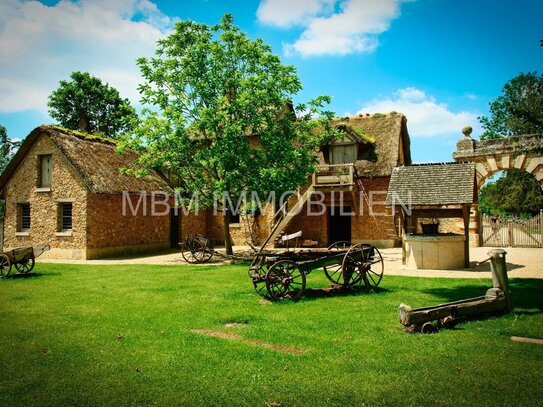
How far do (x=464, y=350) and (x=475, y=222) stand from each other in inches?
697

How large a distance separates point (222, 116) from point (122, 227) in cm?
830

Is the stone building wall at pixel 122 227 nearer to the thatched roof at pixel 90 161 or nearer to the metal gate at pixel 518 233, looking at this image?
the thatched roof at pixel 90 161

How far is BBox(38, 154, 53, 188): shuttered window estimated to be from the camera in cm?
1973

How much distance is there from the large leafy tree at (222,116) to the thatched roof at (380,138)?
19.5ft

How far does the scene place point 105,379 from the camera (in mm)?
4656

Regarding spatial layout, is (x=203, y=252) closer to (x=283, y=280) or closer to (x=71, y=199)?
(x=71, y=199)

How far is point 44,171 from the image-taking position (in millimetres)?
19906

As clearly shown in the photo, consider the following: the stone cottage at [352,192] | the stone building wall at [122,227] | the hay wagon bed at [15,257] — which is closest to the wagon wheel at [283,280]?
the hay wagon bed at [15,257]

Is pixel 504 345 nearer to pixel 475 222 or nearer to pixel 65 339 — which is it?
pixel 65 339

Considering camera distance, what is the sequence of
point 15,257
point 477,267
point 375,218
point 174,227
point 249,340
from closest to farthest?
point 249,340, point 15,257, point 477,267, point 375,218, point 174,227

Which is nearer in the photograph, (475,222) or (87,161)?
(87,161)

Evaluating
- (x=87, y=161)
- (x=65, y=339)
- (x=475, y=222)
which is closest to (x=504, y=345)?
(x=65, y=339)

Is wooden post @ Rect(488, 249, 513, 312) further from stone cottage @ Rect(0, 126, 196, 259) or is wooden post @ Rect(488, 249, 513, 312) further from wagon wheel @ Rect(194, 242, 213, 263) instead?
stone cottage @ Rect(0, 126, 196, 259)

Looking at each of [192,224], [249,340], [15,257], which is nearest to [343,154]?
[192,224]
